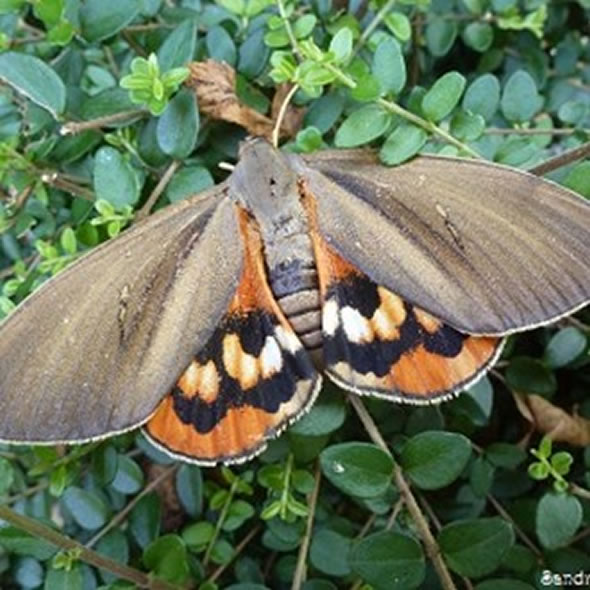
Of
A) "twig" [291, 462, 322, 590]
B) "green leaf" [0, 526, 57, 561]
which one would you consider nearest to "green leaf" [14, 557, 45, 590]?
"green leaf" [0, 526, 57, 561]

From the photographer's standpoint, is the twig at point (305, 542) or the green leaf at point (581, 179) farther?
the twig at point (305, 542)

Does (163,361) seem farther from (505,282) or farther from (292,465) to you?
(505,282)

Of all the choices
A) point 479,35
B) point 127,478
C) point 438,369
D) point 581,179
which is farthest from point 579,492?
point 479,35

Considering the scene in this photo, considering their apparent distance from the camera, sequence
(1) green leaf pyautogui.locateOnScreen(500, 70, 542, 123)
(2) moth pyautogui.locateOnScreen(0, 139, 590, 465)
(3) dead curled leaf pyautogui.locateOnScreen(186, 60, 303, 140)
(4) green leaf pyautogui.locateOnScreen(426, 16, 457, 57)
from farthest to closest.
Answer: (4) green leaf pyautogui.locateOnScreen(426, 16, 457, 57)
(1) green leaf pyautogui.locateOnScreen(500, 70, 542, 123)
(3) dead curled leaf pyautogui.locateOnScreen(186, 60, 303, 140)
(2) moth pyautogui.locateOnScreen(0, 139, 590, 465)

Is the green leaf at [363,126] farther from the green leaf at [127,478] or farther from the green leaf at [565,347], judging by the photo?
the green leaf at [127,478]

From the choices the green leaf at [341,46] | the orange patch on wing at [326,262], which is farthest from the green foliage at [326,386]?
the orange patch on wing at [326,262]

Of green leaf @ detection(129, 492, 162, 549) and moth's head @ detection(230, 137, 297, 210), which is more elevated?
moth's head @ detection(230, 137, 297, 210)

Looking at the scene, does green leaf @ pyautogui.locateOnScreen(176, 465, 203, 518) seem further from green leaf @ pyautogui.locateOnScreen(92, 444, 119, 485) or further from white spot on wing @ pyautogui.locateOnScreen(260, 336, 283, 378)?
white spot on wing @ pyautogui.locateOnScreen(260, 336, 283, 378)

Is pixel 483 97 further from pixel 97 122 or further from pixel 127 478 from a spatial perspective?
pixel 127 478
